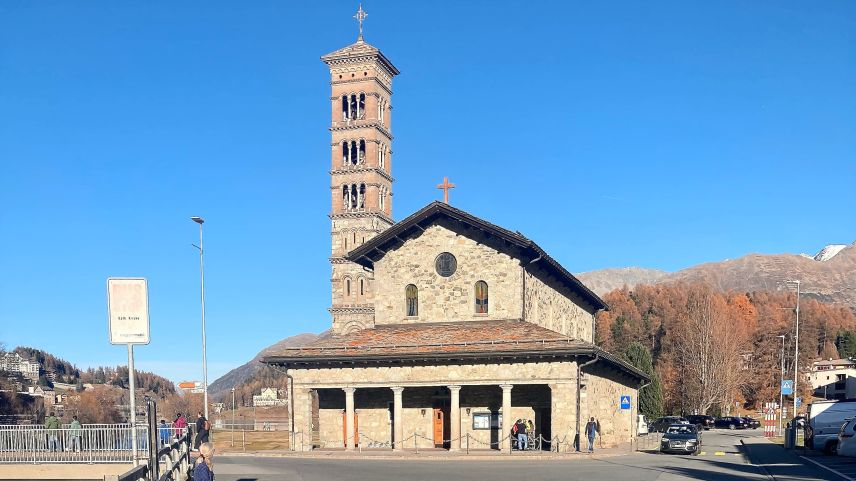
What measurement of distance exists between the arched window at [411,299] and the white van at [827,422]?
20164mm

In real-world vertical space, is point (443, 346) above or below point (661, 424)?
above

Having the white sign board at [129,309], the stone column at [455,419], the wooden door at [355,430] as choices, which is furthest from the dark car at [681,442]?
the white sign board at [129,309]

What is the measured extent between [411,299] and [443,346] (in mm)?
6290

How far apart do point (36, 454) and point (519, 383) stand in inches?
758

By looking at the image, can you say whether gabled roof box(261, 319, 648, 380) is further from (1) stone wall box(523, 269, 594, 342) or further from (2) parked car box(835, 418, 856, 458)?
(2) parked car box(835, 418, 856, 458)

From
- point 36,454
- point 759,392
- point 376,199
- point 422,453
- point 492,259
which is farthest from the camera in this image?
point 759,392

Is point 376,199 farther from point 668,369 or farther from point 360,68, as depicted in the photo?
point 668,369

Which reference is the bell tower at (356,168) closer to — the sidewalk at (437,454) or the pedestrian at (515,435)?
the sidewalk at (437,454)

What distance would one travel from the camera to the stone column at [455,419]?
36938mm

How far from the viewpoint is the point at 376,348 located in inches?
1487

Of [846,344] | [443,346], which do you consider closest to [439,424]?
[443,346]

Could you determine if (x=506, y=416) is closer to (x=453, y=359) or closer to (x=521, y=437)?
(x=521, y=437)

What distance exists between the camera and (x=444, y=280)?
42250mm

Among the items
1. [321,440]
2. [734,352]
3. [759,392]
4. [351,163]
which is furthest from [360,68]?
[759,392]
